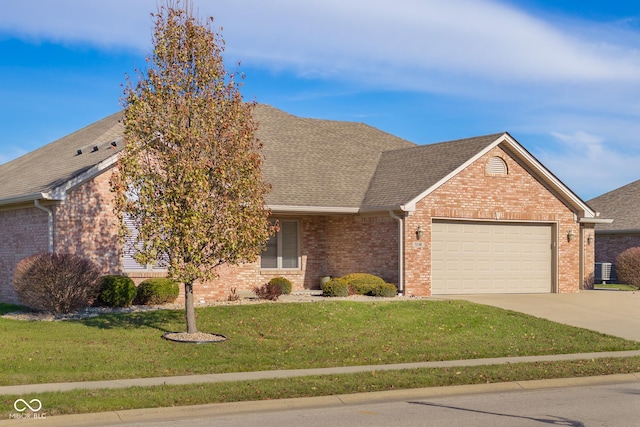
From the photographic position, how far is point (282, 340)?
58.9 ft

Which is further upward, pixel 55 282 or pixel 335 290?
pixel 55 282

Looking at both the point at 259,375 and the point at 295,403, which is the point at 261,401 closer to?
the point at 295,403

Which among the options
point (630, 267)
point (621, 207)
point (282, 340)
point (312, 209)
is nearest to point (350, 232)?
point (312, 209)

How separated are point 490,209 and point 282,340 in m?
11.9

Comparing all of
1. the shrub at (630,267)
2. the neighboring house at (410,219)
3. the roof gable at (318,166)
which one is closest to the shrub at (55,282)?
the roof gable at (318,166)

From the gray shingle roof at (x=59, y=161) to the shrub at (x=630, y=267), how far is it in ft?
67.8

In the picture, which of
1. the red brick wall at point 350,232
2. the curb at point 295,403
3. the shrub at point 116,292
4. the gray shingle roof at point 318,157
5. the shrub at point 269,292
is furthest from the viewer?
the gray shingle roof at point 318,157

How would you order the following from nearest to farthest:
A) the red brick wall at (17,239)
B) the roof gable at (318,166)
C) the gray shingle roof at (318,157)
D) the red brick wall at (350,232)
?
the red brick wall at (350,232)
the red brick wall at (17,239)
the roof gable at (318,166)
the gray shingle roof at (318,157)

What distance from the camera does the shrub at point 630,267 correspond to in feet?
107

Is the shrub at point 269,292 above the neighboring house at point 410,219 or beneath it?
beneath

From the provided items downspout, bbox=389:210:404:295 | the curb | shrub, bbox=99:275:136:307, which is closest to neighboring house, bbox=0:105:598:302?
downspout, bbox=389:210:404:295

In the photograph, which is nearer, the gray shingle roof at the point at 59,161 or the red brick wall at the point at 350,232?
the red brick wall at the point at 350,232

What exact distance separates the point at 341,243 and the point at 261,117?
7.79m

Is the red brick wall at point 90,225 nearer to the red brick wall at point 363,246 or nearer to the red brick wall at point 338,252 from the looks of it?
the red brick wall at point 338,252
